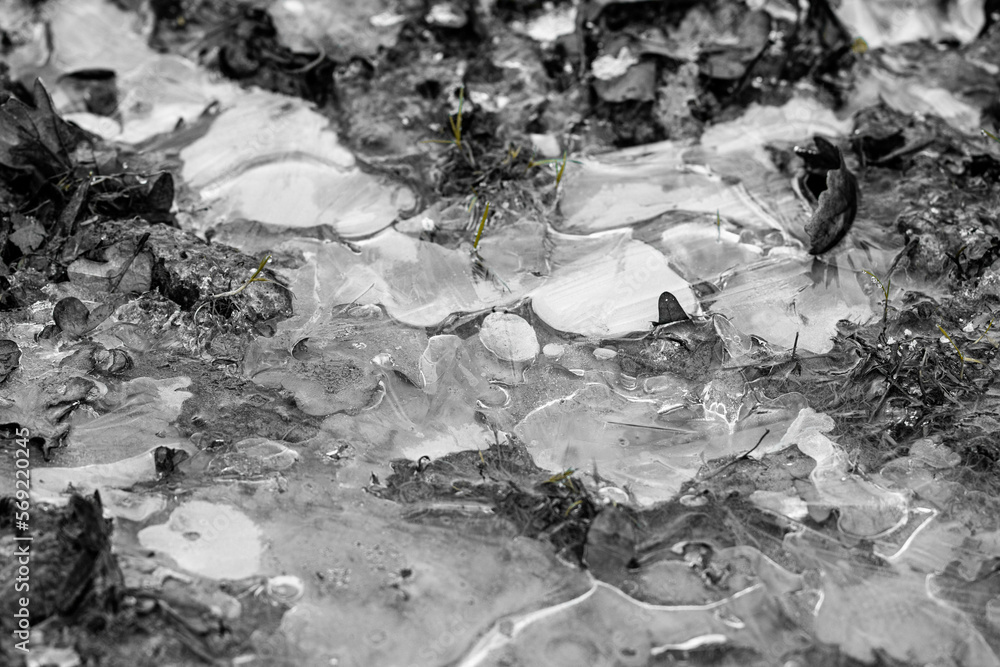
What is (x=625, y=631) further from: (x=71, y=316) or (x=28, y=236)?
(x=28, y=236)

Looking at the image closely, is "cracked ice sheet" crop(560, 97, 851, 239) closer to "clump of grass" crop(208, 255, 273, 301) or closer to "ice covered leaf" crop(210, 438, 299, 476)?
"clump of grass" crop(208, 255, 273, 301)

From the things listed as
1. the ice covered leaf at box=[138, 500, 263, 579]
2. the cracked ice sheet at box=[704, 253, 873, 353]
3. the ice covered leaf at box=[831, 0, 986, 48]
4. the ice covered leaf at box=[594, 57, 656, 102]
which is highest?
the ice covered leaf at box=[831, 0, 986, 48]

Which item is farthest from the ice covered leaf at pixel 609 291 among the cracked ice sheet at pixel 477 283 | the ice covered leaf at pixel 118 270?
the ice covered leaf at pixel 118 270

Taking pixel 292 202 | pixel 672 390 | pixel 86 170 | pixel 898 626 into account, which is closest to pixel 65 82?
pixel 86 170

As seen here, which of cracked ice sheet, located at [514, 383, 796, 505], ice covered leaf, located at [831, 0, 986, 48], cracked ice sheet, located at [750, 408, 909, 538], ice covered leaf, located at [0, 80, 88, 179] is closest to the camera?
cracked ice sheet, located at [750, 408, 909, 538]

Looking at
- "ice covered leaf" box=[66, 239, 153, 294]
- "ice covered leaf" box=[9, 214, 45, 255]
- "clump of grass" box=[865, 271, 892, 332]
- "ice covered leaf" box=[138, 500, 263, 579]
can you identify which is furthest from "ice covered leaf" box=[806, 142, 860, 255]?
"ice covered leaf" box=[9, 214, 45, 255]

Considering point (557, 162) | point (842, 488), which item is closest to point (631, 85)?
point (557, 162)
